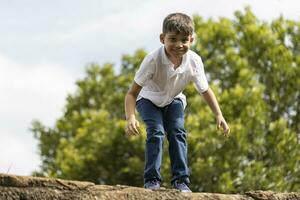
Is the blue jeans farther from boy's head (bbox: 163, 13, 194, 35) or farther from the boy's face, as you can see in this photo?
boy's head (bbox: 163, 13, 194, 35)

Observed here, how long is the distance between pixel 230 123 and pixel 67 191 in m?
17.9

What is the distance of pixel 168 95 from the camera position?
6.61 metres

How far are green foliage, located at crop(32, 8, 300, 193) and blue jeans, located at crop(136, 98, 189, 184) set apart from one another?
49.2 ft

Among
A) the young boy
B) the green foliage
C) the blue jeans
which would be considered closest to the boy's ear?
the young boy

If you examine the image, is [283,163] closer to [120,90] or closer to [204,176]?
[204,176]

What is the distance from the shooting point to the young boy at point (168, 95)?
6.32 m

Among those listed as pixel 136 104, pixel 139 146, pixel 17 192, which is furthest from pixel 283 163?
pixel 17 192

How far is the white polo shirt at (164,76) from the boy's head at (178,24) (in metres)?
0.27

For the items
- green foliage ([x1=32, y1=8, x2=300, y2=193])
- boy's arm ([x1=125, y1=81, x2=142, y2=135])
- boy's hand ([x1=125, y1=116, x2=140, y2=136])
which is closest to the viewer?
boy's hand ([x1=125, y1=116, x2=140, y2=136])

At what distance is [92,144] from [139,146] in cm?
211

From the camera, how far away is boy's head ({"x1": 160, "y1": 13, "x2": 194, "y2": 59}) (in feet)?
20.5

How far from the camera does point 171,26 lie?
6250 mm

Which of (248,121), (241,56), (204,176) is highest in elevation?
(241,56)

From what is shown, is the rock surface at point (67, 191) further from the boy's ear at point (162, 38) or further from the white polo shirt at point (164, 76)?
the boy's ear at point (162, 38)
